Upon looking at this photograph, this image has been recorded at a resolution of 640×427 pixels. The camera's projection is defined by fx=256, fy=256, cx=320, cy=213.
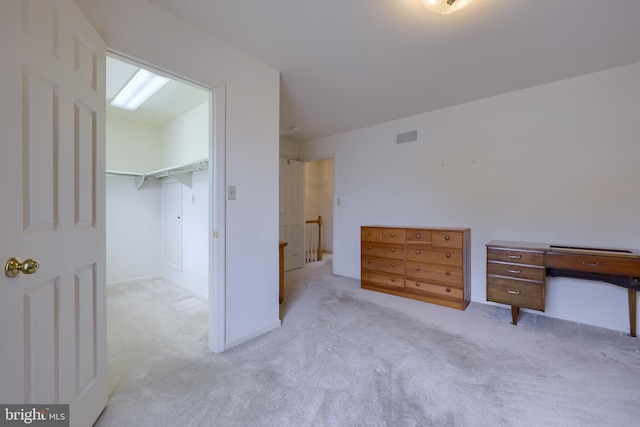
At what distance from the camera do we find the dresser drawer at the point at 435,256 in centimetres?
297

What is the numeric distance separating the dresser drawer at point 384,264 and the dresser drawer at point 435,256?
17 cm

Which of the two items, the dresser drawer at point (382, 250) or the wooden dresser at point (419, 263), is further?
the dresser drawer at point (382, 250)

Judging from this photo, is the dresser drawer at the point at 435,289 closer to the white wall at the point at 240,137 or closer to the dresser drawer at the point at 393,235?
the dresser drawer at the point at 393,235

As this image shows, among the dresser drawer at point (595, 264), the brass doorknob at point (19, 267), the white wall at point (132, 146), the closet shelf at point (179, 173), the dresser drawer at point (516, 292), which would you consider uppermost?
the white wall at point (132, 146)

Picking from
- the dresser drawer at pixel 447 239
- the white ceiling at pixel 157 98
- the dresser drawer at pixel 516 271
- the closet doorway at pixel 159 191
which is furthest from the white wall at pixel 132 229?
the dresser drawer at pixel 516 271

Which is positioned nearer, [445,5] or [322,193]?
[445,5]

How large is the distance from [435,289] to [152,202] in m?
4.50

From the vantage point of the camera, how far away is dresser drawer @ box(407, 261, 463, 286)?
A: 2979mm

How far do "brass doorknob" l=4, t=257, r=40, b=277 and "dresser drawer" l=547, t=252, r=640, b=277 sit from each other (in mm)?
3578

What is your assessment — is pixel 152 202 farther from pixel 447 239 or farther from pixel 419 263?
pixel 447 239

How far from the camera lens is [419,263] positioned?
325cm

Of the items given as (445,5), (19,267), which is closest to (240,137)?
(19,267)

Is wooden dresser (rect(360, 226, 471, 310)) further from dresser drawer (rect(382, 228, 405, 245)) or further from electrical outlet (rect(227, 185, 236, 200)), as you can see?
electrical outlet (rect(227, 185, 236, 200))

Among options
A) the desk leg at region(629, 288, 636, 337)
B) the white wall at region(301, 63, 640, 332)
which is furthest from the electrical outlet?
the desk leg at region(629, 288, 636, 337)
